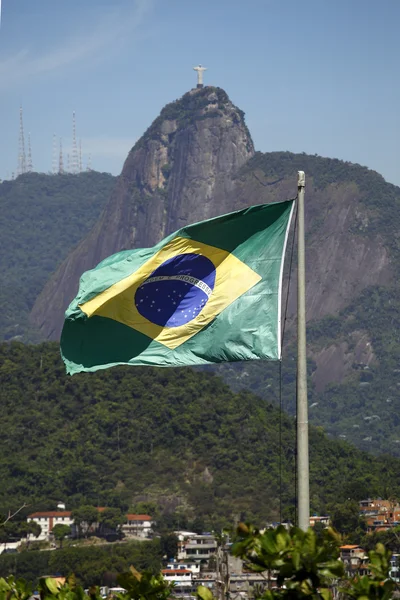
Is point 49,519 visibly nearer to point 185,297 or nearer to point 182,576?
point 182,576

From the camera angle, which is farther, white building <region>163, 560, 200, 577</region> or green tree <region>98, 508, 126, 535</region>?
green tree <region>98, 508, 126, 535</region>

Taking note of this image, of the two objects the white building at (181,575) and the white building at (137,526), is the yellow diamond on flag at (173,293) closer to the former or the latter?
the white building at (181,575)

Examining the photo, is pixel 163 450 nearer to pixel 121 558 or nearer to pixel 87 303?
pixel 121 558

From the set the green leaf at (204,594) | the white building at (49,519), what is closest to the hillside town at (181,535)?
the white building at (49,519)

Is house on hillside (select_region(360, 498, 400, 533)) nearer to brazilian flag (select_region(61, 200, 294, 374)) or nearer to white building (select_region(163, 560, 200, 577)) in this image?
white building (select_region(163, 560, 200, 577))

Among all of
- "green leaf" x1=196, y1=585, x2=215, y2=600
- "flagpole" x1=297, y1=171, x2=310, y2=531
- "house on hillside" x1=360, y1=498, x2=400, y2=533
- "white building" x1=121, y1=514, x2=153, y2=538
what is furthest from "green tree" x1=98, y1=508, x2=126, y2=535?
"green leaf" x1=196, y1=585, x2=215, y2=600

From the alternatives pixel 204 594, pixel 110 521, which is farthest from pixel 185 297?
pixel 110 521
